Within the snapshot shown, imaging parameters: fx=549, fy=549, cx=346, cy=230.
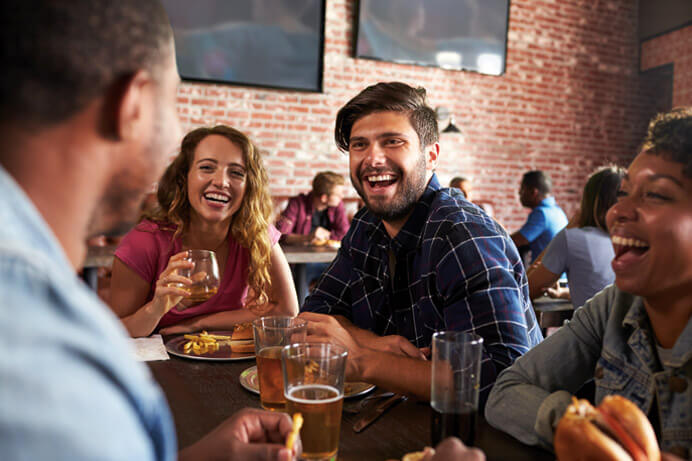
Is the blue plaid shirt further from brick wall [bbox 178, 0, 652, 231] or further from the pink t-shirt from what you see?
brick wall [bbox 178, 0, 652, 231]

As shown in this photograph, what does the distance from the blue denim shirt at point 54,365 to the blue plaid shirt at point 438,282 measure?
89cm

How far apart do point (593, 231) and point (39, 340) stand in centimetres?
261

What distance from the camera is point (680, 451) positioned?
824 mm

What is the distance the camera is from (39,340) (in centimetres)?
37

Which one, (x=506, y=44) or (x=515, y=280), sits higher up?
(x=506, y=44)

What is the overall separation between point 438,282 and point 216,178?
965mm

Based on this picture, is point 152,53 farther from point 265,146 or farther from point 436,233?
point 265,146

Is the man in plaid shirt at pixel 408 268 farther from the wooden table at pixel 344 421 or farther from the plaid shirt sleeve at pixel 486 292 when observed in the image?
the wooden table at pixel 344 421

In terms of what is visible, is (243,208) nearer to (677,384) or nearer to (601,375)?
(601,375)

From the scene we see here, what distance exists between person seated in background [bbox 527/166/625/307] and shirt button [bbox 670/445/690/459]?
181cm

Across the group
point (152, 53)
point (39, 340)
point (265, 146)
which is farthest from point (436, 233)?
point (265, 146)

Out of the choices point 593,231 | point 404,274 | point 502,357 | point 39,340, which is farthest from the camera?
point 593,231

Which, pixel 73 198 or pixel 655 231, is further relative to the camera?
pixel 655 231

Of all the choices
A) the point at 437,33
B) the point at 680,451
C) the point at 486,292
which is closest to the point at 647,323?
the point at 680,451
